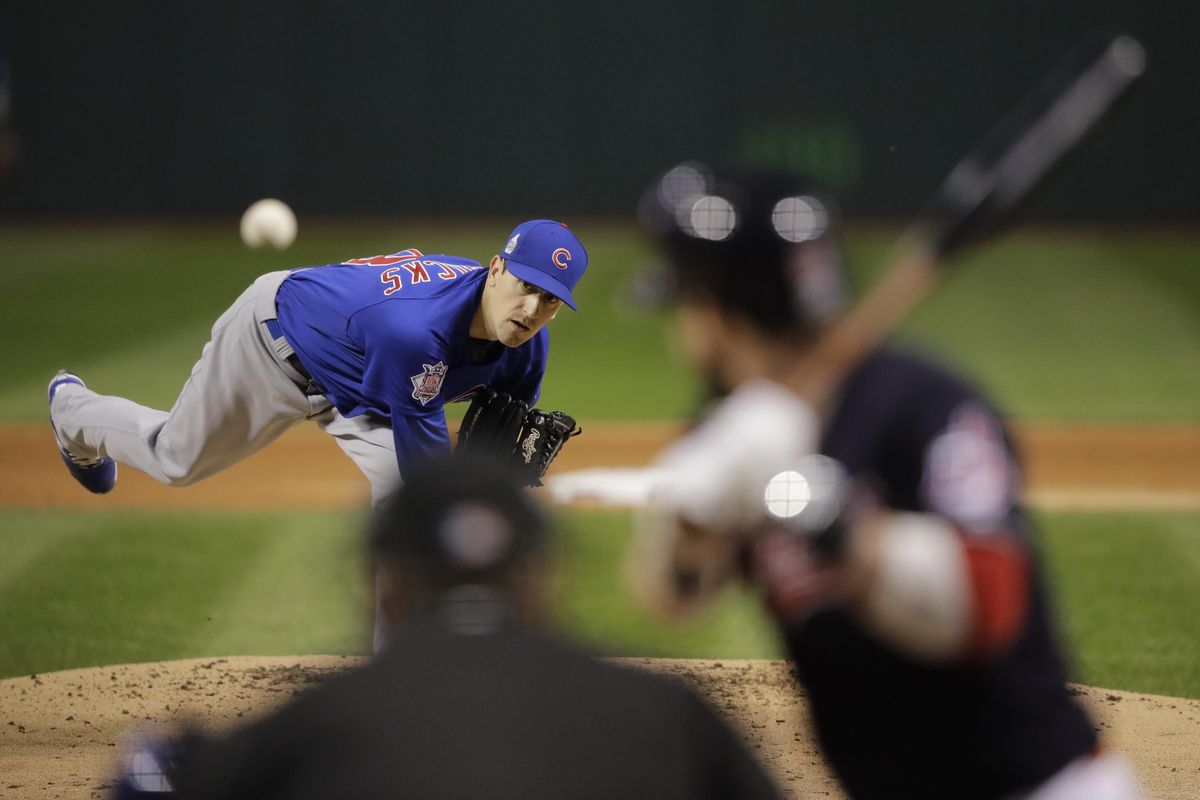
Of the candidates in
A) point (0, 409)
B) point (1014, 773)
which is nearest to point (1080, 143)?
point (1014, 773)

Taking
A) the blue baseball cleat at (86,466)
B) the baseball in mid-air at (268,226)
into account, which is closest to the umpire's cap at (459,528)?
the blue baseball cleat at (86,466)

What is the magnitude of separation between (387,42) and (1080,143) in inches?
753

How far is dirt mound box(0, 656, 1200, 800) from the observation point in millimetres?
4766

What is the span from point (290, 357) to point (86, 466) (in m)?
1.31

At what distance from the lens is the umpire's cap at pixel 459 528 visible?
1.70 m

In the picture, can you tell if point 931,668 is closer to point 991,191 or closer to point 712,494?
point 712,494

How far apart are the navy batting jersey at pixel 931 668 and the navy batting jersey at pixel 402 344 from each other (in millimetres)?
2572

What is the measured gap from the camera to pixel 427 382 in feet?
15.3

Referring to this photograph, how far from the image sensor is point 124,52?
20250 mm

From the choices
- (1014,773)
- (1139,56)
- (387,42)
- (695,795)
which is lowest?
(1014,773)

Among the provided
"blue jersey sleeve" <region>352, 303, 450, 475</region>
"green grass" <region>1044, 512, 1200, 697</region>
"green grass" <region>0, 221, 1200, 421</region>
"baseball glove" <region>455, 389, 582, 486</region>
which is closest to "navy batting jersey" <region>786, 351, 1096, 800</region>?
"blue jersey sleeve" <region>352, 303, 450, 475</region>

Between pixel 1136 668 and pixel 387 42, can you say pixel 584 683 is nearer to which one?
pixel 1136 668

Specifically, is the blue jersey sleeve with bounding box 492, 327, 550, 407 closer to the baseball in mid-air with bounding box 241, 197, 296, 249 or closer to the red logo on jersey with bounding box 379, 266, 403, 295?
the red logo on jersey with bounding box 379, 266, 403, 295

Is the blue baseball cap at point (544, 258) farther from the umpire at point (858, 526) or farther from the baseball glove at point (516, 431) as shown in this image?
the umpire at point (858, 526)
